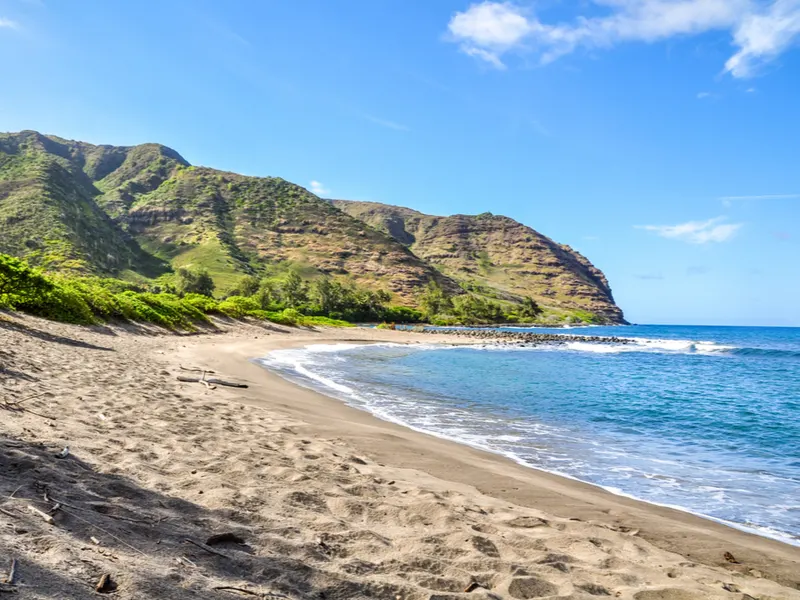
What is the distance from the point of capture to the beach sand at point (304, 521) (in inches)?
137

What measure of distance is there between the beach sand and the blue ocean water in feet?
4.54

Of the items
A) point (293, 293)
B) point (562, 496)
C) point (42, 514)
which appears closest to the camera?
point (42, 514)

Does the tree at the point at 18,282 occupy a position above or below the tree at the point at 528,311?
below

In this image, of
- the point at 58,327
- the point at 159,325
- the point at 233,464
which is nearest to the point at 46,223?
the point at 159,325

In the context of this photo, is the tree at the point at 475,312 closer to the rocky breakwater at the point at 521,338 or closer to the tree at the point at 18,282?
the rocky breakwater at the point at 521,338

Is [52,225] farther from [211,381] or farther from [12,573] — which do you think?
[12,573]

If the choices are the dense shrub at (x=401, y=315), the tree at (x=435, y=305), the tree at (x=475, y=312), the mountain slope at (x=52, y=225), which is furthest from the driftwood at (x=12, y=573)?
the tree at (x=435, y=305)

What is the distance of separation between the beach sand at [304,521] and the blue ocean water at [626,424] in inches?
54.4

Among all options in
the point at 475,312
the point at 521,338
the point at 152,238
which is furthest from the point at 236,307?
the point at 152,238

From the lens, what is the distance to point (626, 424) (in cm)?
1523

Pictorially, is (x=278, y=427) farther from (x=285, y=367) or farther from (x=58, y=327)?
(x=58, y=327)

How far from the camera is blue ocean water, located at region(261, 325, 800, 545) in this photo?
8734 millimetres

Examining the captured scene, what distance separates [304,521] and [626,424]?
13028 mm

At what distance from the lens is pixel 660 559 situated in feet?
17.7
